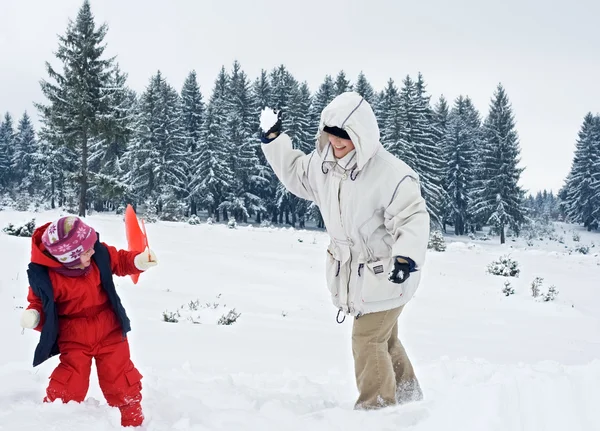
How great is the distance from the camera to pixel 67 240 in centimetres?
292

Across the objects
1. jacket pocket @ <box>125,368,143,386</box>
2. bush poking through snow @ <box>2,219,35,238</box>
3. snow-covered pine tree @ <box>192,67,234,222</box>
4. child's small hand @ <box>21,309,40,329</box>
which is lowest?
jacket pocket @ <box>125,368,143,386</box>

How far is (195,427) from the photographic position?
106 inches

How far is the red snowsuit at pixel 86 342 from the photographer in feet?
9.61

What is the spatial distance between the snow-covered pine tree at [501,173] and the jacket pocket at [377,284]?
127ft

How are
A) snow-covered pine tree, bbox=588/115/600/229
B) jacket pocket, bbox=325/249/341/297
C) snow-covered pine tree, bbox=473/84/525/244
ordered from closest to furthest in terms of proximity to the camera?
1. jacket pocket, bbox=325/249/341/297
2. snow-covered pine tree, bbox=473/84/525/244
3. snow-covered pine tree, bbox=588/115/600/229

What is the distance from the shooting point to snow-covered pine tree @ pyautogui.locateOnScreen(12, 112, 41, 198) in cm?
6009

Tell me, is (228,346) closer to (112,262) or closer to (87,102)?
(112,262)

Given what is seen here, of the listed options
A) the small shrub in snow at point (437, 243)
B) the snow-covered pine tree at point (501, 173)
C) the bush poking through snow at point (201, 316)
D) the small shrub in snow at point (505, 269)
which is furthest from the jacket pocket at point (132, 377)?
the snow-covered pine tree at point (501, 173)

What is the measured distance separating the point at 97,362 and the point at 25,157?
6754cm

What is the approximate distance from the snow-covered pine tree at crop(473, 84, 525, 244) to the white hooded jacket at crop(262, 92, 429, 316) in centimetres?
Answer: 3864

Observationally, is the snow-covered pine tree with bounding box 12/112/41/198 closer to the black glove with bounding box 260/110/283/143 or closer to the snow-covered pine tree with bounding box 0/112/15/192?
the snow-covered pine tree with bounding box 0/112/15/192

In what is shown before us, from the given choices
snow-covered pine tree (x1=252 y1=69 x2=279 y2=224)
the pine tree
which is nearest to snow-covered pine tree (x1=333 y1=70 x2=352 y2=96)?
the pine tree

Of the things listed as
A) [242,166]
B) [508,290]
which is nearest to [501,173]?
[242,166]

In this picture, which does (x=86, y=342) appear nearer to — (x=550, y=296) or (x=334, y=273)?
(x=334, y=273)
